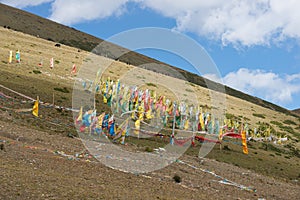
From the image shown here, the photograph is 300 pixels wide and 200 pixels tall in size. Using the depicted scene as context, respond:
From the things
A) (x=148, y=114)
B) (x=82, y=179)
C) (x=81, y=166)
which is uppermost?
(x=148, y=114)

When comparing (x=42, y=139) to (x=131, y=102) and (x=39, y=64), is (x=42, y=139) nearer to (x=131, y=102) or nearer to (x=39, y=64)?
(x=131, y=102)

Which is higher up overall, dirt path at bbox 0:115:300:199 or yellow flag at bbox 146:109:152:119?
yellow flag at bbox 146:109:152:119

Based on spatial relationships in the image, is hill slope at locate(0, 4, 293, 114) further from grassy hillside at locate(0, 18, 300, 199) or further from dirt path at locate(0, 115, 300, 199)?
dirt path at locate(0, 115, 300, 199)

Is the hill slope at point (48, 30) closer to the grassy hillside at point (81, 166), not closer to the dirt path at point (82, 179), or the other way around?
the grassy hillside at point (81, 166)

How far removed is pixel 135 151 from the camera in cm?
2675

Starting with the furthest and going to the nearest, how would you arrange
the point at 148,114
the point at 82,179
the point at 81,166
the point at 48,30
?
the point at 48,30
the point at 148,114
the point at 81,166
the point at 82,179

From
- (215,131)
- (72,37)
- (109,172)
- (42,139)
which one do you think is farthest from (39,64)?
(72,37)

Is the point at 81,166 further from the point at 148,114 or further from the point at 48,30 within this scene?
the point at 48,30

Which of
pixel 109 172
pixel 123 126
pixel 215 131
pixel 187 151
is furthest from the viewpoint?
pixel 215 131

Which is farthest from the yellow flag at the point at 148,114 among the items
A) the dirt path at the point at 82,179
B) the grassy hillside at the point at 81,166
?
the dirt path at the point at 82,179

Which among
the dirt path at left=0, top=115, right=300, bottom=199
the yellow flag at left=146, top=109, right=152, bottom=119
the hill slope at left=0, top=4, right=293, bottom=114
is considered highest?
the hill slope at left=0, top=4, right=293, bottom=114

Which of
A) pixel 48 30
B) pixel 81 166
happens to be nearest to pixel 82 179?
pixel 81 166

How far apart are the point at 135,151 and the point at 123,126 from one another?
347cm

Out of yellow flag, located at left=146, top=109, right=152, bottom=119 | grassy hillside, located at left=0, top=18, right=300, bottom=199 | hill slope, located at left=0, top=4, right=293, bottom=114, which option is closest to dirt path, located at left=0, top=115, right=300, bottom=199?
grassy hillside, located at left=0, top=18, right=300, bottom=199
